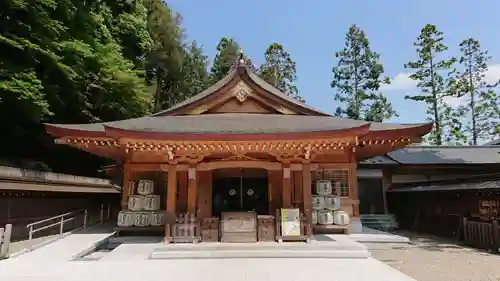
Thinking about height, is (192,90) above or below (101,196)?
above

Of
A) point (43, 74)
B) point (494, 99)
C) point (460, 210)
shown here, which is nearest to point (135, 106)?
point (43, 74)

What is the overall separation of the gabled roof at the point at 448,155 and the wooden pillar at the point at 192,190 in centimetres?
1057

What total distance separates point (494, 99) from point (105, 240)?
29.6 meters

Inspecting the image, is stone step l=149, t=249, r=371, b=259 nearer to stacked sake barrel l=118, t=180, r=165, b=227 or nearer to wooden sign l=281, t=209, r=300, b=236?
wooden sign l=281, t=209, r=300, b=236

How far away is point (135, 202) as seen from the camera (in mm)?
9773

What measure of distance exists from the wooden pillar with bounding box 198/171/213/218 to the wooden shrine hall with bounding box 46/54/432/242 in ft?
0.10

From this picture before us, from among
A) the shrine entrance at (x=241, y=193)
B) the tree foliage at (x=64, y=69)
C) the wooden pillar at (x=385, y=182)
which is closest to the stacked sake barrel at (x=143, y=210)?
the shrine entrance at (x=241, y=193)

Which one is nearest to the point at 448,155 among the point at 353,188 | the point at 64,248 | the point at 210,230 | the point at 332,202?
the point at 353,188

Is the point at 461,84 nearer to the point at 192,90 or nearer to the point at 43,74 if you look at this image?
the point at 192,90

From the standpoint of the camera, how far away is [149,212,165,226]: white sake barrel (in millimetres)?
9727

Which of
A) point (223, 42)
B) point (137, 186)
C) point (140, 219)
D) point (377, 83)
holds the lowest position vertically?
point (140, 219)

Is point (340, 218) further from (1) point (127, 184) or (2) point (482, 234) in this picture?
(1) point (127, 184)

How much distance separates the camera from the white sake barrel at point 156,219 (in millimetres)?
9727

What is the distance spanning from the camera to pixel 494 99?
26922 millimetres
